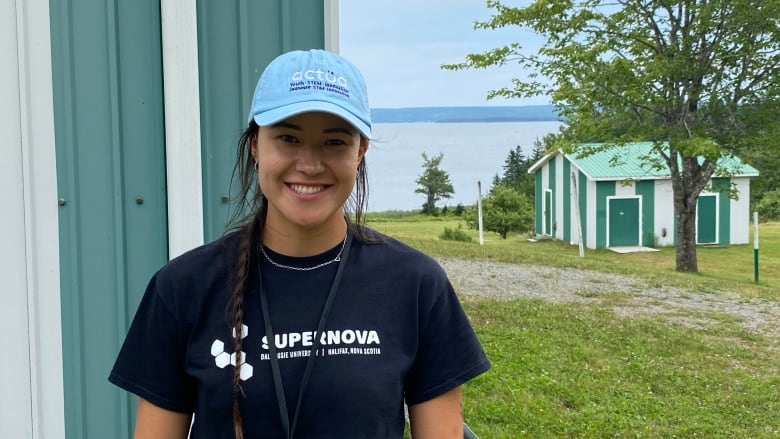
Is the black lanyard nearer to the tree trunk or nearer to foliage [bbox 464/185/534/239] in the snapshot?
the tree trunk

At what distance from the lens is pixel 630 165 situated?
1038 centimetres

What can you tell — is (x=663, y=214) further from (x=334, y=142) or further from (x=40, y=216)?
(x=334, y=142)

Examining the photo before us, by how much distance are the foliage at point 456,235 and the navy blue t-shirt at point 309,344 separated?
10.5 m

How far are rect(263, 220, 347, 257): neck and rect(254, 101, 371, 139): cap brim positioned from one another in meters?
0.14

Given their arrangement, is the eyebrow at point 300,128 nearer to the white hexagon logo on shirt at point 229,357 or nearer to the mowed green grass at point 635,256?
the white hexagon logo on shirt at point 229,357

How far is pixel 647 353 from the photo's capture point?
18.5 feet

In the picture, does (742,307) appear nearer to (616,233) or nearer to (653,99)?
(653,99)

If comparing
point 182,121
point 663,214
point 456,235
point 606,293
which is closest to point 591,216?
point 663,214

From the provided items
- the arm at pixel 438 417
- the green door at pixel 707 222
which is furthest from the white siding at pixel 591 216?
the arm at pixel 438 417

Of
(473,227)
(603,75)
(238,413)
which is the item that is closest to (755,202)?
(603,75)

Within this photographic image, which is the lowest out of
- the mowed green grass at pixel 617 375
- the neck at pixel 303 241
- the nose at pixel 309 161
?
the mowed green grass at pixel 617 375

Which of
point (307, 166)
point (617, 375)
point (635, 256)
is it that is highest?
point (307, 166)

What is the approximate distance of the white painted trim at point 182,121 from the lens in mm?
1645

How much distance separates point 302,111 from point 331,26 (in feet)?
3.08
